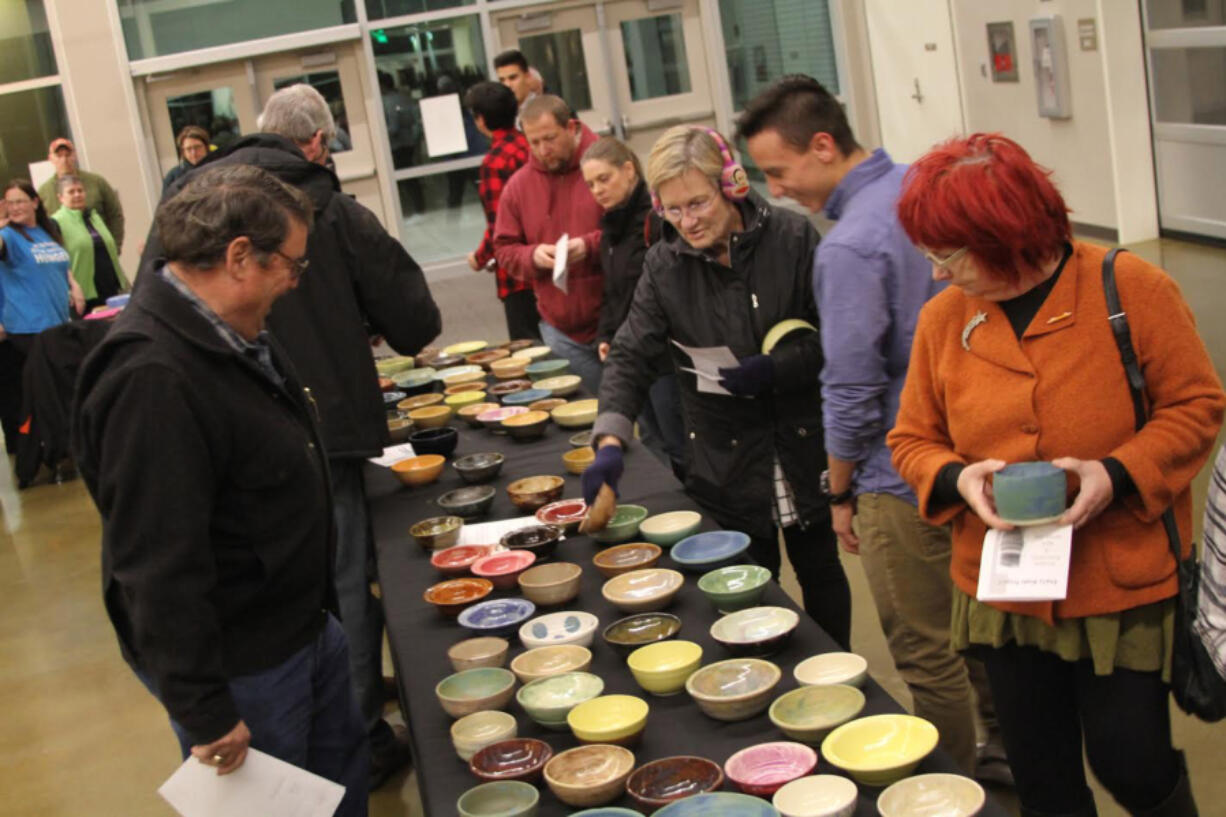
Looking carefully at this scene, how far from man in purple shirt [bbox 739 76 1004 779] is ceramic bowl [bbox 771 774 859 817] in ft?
2.27

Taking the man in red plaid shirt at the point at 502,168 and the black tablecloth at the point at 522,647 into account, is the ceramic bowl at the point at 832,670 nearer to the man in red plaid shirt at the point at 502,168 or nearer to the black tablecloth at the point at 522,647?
the black tablecloth at the point at 522,647

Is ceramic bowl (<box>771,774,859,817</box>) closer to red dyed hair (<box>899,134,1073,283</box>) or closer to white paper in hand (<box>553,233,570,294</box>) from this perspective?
red dyed hair (<box>899,134,1073,283</box>)

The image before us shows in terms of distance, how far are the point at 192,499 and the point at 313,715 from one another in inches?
25.0

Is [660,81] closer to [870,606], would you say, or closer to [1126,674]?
[870,606]

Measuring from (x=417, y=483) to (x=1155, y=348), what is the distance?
2059 mm

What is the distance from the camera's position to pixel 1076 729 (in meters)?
2.10

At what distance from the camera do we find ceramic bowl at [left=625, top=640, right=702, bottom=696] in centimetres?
211

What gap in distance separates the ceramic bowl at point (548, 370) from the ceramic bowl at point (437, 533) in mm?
1327

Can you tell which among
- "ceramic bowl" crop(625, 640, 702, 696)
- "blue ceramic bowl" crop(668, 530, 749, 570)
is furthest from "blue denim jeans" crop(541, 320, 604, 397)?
"ceramic bowl" crop(625, 640, 702, 696)

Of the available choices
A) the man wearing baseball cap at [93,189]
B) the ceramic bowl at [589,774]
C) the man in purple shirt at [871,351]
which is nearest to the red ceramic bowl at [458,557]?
the man in purple shirt at [871,351]

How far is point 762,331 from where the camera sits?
2885 mm

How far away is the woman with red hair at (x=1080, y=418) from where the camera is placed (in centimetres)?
188

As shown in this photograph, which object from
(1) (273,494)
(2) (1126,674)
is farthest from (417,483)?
(2) (1126,674)

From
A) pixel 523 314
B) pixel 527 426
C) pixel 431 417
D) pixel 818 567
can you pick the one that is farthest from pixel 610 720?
pixel 523 314
